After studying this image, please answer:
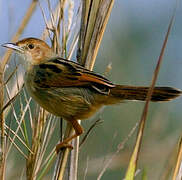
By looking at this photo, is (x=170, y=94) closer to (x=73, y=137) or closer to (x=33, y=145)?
(x=73, y=137)

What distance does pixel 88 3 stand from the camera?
7.61 ft

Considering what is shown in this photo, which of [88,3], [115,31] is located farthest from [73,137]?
[115,31]

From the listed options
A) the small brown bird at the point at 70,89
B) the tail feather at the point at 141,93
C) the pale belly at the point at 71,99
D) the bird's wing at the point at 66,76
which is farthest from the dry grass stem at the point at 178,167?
the pale belly at the point at 71,99

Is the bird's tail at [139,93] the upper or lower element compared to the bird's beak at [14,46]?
lower

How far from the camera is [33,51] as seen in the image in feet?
9.78

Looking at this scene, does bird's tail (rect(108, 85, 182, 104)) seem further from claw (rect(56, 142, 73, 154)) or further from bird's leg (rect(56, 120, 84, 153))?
claw (rect(56, 142, 73, 154))

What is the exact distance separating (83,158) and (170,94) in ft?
4.05

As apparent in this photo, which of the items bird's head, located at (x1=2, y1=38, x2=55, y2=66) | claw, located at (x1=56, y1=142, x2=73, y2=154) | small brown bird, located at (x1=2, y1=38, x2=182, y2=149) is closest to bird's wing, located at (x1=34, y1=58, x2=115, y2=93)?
small brown bird, located at (x1=2, y1=38, x2=182, y2=149)

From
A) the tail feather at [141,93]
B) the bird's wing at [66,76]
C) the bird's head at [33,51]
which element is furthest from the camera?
the bird's head at [33,51]

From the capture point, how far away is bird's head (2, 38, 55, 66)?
2904 millimetres

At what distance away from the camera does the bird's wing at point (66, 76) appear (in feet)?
8.21

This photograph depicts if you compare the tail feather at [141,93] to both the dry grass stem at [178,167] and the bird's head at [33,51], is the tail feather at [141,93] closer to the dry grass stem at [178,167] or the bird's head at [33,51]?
the dry grass stem at [178,167]

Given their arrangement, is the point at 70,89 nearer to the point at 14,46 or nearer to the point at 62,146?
the point at 14,46

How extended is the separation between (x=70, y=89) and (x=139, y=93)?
47cm
